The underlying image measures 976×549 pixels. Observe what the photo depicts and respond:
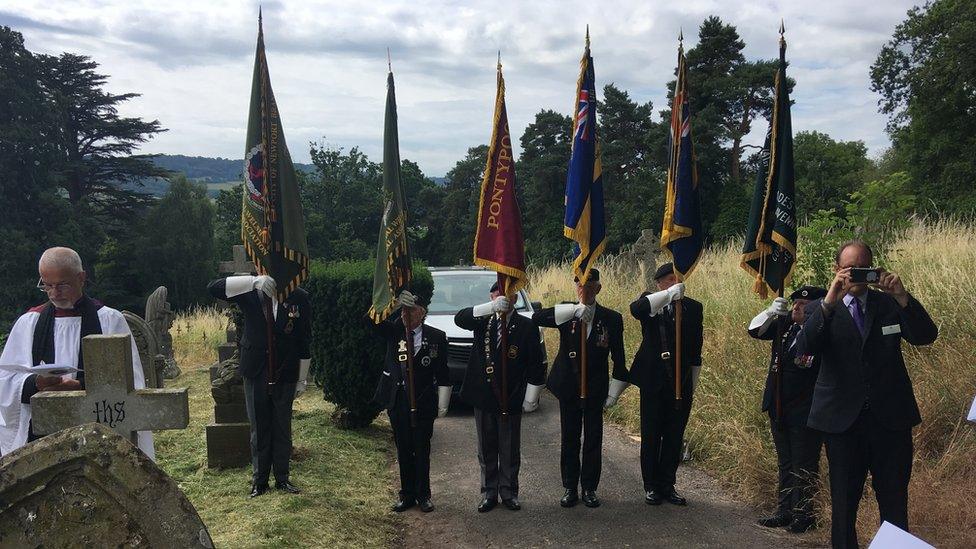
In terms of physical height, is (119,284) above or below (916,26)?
below

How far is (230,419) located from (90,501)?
5.21 metres

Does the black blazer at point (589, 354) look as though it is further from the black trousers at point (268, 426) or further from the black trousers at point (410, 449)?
the black trousers at point (268, 426)

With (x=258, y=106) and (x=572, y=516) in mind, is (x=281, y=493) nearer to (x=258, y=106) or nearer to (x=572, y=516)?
(x=572, y=516)

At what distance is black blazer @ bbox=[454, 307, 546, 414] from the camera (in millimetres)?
6227

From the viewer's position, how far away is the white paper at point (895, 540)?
6.93 feet

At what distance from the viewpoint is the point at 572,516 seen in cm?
601

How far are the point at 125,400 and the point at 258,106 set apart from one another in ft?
11.4

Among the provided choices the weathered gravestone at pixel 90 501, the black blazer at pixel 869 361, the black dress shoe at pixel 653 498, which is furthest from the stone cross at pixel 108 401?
the black dress shoe at pixel 653 498

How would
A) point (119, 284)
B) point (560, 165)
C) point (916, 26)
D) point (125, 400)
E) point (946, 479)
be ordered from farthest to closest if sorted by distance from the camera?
point (119, 284) → point (560, 165) → point (916, 26) → point (946, 479) → point (125, 400)

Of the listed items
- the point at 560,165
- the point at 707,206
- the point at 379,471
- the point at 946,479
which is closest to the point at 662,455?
the point at 946,479

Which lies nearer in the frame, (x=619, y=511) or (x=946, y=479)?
(x=946, y=479)

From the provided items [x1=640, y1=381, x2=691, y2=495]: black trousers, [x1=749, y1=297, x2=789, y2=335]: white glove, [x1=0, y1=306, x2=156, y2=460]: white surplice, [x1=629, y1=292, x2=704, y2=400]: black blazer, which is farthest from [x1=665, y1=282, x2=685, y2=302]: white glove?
[x1=0, y1=306, x2=156, y2=460]: white surplice

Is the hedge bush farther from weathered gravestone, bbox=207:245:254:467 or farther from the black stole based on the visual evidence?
the black stole

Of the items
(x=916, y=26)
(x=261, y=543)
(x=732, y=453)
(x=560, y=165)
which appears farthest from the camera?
(x=560, y=165)
